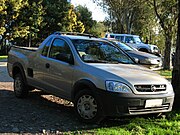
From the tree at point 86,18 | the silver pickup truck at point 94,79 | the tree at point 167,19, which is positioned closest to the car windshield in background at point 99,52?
the silver pickup truck at point 94,79

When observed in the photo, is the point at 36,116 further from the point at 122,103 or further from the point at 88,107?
the point at 122,103

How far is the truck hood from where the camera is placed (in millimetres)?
5445

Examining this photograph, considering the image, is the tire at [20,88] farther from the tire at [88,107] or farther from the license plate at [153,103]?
the license plate at [153,103]

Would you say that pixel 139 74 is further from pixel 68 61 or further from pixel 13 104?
pixel 13 104

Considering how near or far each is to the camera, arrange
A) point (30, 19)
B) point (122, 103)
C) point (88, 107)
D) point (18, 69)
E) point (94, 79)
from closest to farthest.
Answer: point (122, 103)
point (94, 79)
point (88, 107)
point (18, 69)
point (30, 19)

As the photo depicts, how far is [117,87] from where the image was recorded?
5305 mm

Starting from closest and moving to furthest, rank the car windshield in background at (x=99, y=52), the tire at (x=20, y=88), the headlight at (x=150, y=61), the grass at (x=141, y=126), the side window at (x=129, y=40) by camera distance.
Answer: the grass at (x=141, y=126)
the car windshield in background at (x=99, y=52)
the tire at (x=20, y=88)
the headlight at (x=150, y=61)
the side window at (x=129, y=40)

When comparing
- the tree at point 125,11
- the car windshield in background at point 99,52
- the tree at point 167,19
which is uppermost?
the tree at point 125,11

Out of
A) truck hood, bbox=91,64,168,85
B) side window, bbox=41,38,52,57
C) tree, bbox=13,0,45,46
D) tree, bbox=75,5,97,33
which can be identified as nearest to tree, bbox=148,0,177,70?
side window, bbox=41,38,52,57

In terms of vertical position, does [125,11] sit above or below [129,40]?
above

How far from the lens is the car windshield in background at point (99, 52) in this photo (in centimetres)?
637

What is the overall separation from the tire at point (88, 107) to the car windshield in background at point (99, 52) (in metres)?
0.80

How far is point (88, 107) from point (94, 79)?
547 millimetres

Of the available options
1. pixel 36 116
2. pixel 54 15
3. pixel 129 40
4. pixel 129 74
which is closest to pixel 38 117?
pixel 36 116
